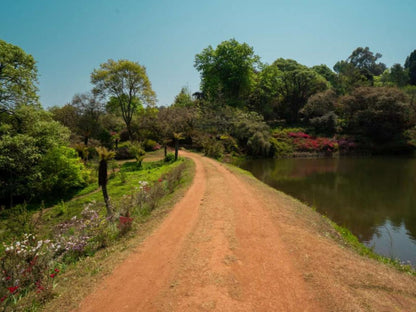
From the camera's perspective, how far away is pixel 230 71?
1876 inches

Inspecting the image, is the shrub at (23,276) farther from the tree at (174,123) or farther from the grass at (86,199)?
the tree at (174,123)

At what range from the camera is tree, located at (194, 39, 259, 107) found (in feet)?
154

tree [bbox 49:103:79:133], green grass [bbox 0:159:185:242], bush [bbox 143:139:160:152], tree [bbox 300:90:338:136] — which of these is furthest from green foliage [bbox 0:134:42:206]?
tree [bbox 300:90:338:136]

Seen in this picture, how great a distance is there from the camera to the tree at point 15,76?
16.2m

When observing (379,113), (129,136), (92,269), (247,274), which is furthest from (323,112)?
(92,269)

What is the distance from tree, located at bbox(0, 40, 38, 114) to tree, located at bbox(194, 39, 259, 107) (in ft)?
103

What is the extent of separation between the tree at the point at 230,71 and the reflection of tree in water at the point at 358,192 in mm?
25829

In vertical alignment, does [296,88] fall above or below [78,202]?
above

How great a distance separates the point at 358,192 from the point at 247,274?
14.4 m

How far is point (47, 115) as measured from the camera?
1908 centimetres

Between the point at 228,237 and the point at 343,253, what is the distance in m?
3.22

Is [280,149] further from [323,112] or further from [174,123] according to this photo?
[174,123]

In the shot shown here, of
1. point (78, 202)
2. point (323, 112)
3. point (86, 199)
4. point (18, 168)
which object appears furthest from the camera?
point (323, 112)

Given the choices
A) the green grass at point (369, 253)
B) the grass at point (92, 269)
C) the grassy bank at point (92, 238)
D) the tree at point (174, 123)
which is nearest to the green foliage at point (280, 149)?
the tree at point (174, 123)
